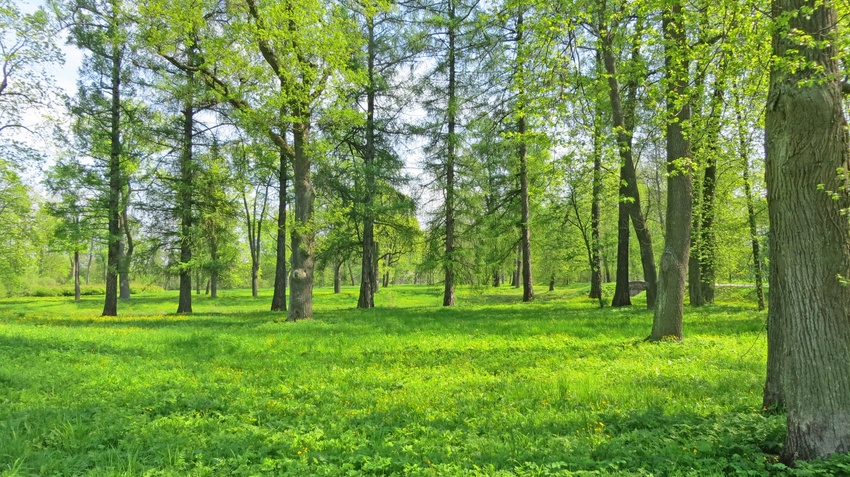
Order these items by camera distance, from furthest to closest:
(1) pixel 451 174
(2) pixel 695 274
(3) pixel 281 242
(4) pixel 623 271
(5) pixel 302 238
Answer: (3) pixel 281 242 < (1) pixel 451 174 < (4) pixel 623 271 < (2) pixel 695 274 < (5) pixel 302 238

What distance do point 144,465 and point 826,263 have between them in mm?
6004

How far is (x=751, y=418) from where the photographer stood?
404 centimetres

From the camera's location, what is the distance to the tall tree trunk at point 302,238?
A: 1281cm

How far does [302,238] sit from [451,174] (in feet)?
25.0

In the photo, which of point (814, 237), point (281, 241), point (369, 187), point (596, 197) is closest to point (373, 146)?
point (369, 187)

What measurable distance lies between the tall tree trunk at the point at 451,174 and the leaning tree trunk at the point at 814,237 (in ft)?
44.9

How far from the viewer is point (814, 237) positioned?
3.15 meters

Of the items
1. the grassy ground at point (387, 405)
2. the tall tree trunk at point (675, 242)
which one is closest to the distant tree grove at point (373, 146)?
the tall tree trunk at point (675, 242)

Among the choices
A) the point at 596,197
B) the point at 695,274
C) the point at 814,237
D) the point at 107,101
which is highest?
the point at 107,101

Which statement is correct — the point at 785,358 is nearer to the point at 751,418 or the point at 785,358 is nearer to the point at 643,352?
the point at 751,418

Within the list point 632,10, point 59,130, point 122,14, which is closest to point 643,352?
point 632,10

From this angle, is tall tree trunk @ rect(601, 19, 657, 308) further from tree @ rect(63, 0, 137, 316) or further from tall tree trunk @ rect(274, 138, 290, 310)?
tree @ rect(63, 0, 137, 316)

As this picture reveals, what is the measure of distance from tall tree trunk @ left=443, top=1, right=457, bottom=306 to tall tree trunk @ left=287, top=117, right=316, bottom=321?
621 cm

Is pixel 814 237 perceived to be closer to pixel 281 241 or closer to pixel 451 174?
pixel 451 174
